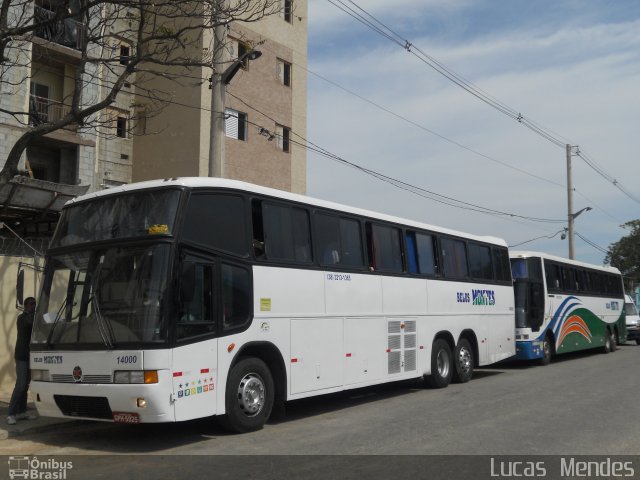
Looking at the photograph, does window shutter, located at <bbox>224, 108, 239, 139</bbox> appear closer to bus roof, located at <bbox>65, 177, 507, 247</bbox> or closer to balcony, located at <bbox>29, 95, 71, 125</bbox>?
balcony, located at <bbox>29, 95, 71, 125</bbox>

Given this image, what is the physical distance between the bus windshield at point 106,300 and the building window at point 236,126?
57.6 feet

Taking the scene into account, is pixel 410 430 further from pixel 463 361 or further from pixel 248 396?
pixel 463 361

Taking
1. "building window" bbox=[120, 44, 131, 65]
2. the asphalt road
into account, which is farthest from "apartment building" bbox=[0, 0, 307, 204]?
the asphalt road

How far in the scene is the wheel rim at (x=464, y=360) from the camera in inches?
A: 595

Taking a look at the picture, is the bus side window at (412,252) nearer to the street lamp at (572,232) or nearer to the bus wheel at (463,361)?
the bus wheel at (463,361)

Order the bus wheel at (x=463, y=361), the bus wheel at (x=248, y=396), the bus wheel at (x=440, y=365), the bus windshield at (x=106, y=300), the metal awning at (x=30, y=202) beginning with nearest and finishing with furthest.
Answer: the bus windshield at (x=106, y=300) < the bus wheel at (x=248, y=396) < the bus wheel at (x=440, y=365) < the metal awning at (x=30, y=202) < the bus wheel at (x=463, y=361)

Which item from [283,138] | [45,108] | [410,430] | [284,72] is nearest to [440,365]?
[410,430]

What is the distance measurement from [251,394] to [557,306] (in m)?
13.9

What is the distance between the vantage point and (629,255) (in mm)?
59000

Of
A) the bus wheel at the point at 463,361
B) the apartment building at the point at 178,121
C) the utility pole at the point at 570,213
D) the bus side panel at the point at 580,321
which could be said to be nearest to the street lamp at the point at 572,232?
the utility pole at the point at 570,213

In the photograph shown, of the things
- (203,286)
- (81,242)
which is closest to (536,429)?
(203,286)

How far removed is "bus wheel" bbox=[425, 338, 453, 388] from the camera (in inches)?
555

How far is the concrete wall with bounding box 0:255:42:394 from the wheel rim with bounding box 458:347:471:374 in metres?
9.14

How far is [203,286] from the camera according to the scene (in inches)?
337
